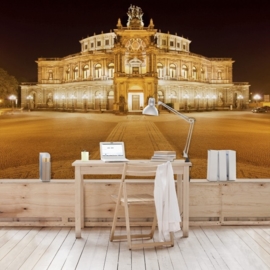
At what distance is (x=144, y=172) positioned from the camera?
5.64 m

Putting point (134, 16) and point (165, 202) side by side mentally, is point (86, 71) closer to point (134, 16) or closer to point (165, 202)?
point (134, 16)

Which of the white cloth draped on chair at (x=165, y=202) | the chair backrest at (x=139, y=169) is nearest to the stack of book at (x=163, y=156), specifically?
the chair backrest at (x=139, y=169)

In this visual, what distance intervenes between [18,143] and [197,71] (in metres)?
58.6

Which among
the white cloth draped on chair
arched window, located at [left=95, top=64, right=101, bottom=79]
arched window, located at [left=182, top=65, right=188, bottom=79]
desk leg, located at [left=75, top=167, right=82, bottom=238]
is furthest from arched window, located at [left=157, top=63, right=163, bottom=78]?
the white cloth draped on chair

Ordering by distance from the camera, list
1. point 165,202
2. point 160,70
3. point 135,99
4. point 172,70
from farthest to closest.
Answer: point 172,70 < point 160,70 < point 135,99 < point 165,202

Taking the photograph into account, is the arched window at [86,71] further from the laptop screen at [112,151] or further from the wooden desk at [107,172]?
the wooden desk at [107,172]

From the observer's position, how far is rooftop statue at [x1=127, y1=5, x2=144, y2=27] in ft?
205

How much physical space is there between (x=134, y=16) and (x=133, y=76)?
9.95 metres

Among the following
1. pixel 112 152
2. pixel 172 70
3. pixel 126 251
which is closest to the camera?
A: pixel 126 251

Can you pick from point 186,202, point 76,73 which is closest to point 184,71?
point 76,73

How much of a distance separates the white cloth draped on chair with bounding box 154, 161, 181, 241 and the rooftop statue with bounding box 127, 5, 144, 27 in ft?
194

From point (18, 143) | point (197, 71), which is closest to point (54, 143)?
point (18, 143)

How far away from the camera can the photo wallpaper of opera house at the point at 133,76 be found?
61719 mm

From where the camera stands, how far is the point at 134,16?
63.8 metres
